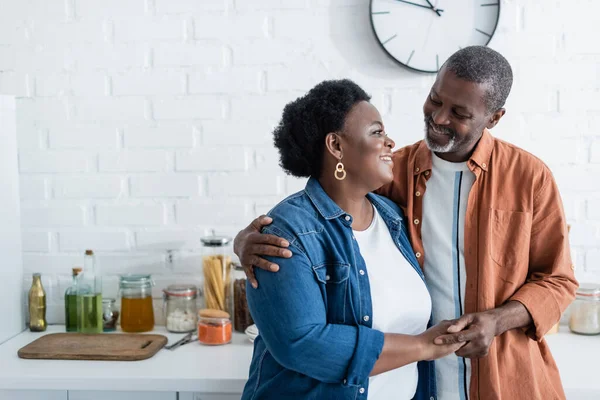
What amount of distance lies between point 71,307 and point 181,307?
0.39 metres

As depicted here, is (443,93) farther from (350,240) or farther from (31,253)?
(31,253)

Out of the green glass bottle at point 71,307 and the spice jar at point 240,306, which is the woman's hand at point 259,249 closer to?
the spice jar at point 240,306

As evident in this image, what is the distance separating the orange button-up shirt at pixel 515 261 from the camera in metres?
1.57

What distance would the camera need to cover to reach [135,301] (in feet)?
7.81

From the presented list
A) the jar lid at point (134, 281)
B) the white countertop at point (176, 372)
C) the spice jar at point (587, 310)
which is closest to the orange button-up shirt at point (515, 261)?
the white countertop at point (176, 372)

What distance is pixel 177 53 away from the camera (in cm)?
242

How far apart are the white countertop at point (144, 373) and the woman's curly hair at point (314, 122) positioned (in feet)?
2.29

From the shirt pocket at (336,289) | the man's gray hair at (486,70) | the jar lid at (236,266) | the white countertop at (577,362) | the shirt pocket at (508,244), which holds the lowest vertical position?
the white countertop at (577,362)

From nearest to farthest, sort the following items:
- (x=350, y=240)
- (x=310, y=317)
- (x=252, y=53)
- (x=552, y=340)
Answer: (x=310, y=317) → (x=350, y=240) → (x=552, y=340) → (x=252, y=53)

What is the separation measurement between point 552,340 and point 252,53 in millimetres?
1390

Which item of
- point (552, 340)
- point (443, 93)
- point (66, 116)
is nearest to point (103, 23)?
point (66, 116)

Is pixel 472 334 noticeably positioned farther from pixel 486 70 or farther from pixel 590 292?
pixel 590 292

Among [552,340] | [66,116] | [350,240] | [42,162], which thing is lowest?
[552,340]

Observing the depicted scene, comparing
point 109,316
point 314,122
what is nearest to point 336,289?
point 314,122
